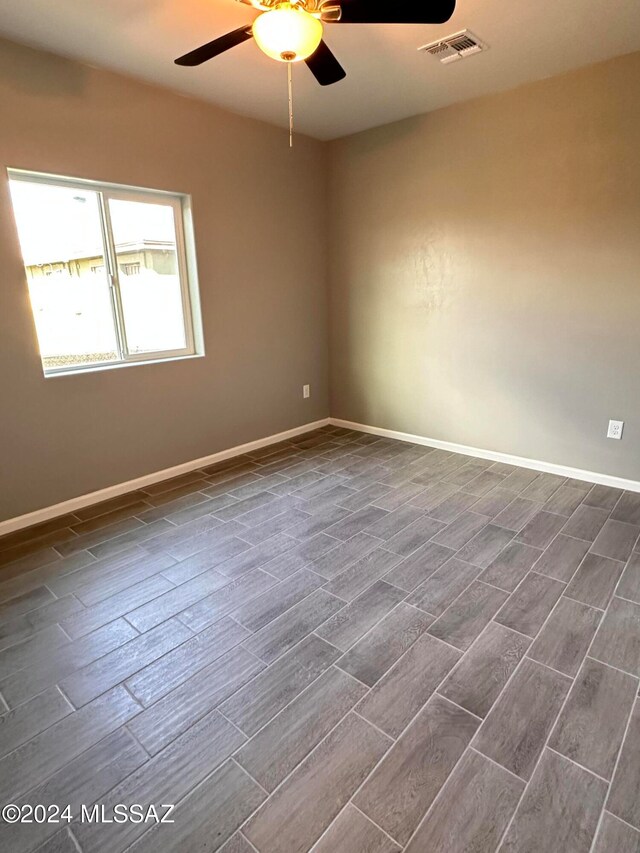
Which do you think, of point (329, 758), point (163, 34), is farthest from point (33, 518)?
point (163, 34)

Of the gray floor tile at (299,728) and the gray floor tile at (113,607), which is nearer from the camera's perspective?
the gray floor tile at (299,728)

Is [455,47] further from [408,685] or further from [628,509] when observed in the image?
[408,685]

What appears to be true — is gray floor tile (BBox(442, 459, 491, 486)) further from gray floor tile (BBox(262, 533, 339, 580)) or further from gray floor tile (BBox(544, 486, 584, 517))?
gray floor tile (BBox(262, 533, 339, 580))

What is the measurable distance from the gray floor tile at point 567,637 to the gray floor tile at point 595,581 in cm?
7

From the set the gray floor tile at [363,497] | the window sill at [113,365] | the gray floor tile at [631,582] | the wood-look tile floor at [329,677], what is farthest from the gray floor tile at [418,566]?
the window sill at [113,365]

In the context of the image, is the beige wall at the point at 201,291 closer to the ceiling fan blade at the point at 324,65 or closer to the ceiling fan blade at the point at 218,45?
the ceiling fan blade at the point at 218,45

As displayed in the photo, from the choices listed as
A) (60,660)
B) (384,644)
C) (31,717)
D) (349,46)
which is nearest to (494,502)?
(384,644)

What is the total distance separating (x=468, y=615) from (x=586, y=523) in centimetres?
121

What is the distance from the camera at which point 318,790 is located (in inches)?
50.3

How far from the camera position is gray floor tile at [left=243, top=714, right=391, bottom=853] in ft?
3.84

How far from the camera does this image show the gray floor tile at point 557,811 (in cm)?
115

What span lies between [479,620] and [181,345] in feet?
9.04

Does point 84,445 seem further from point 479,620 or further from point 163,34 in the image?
point 479,620

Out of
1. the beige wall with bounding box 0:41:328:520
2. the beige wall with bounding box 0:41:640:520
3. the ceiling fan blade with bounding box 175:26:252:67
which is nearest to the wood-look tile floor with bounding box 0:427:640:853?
the beige wall with bounding box 0:41:328:520
